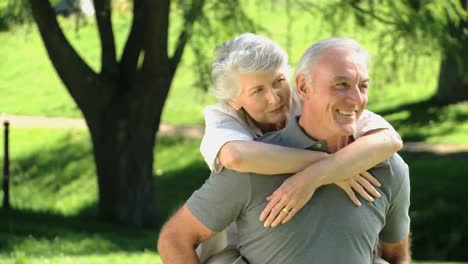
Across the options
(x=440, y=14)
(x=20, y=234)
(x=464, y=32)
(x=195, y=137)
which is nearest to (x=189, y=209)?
(x=20, y=234)

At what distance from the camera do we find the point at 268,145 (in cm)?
271

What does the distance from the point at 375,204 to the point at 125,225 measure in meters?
8.85

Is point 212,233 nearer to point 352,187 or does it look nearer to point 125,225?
point 352,187

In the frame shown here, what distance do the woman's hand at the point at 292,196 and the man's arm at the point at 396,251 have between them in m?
0.32

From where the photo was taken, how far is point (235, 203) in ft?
8.61

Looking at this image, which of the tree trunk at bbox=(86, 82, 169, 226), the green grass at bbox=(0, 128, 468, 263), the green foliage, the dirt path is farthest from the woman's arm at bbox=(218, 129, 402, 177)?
the dirt path

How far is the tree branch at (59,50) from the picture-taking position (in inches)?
418

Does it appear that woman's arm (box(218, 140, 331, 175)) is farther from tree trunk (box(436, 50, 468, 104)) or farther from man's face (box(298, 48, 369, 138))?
tree trunk (box(436, 50, 468, 104))

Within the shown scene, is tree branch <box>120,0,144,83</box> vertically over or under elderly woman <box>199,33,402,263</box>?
under

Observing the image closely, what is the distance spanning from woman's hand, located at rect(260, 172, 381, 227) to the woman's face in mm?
379

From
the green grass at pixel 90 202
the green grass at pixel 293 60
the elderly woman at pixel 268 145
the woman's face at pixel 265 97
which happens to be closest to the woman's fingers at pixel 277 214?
the elderly woman at pixel 268 145

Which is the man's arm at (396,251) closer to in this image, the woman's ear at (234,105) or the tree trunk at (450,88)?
the woman's ear at (234,105)

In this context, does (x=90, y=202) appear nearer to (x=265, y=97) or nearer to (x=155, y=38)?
(x=155, y=38)

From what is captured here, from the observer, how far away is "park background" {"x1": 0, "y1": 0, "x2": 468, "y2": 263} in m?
9.93
